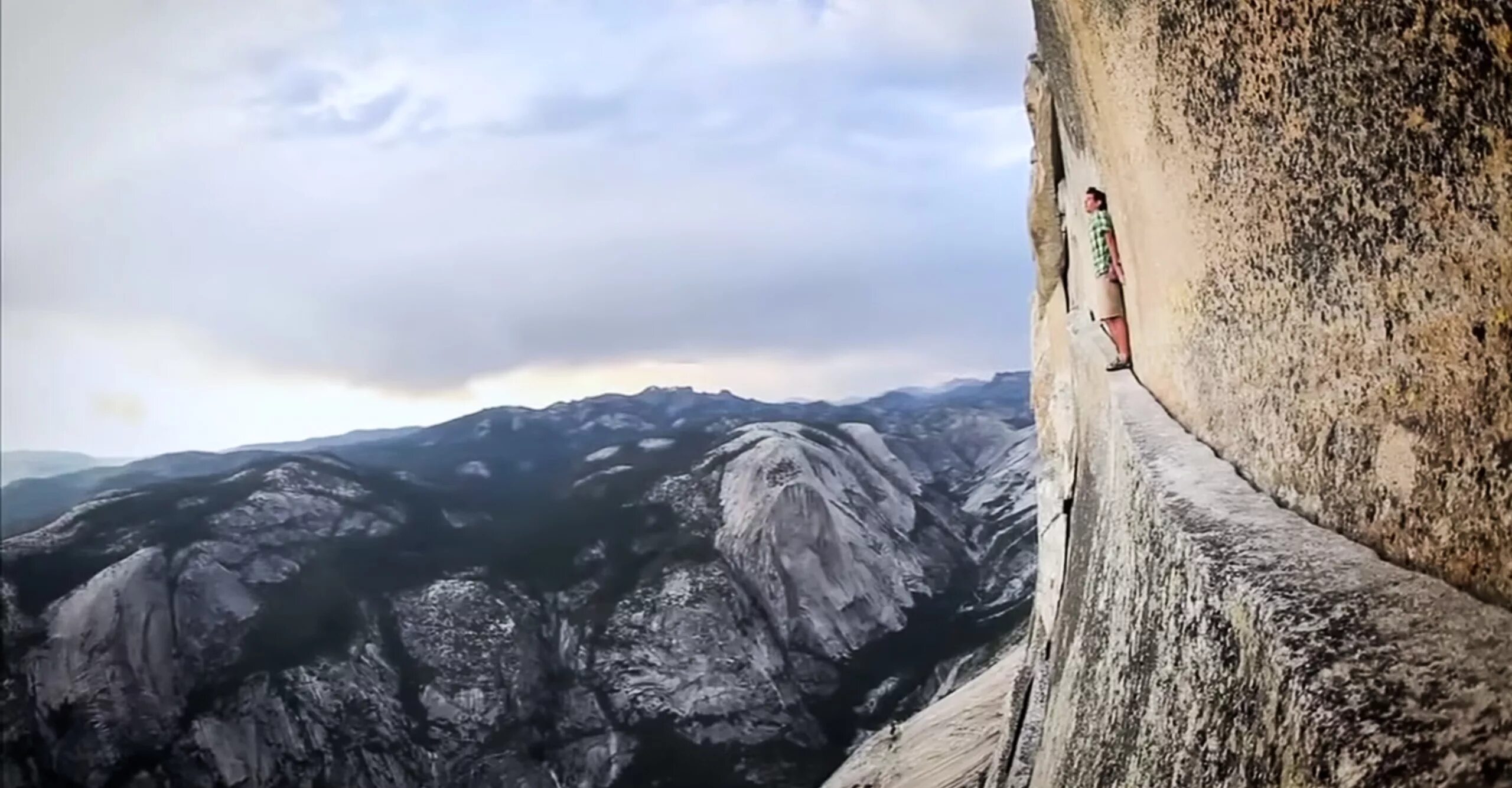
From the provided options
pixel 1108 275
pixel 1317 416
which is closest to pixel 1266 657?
pixel 1317 416

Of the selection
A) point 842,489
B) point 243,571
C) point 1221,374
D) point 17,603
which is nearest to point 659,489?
point 842,489

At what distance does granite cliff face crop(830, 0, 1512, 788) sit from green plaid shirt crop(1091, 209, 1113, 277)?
294cm

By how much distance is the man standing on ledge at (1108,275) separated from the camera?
12.3 metres

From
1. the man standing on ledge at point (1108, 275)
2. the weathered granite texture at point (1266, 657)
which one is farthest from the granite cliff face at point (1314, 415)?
the man standing on ledge at point (1108, 275)

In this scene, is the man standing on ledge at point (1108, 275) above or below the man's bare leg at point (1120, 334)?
above

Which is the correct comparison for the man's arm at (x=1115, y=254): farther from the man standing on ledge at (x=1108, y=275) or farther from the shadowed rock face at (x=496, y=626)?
the shadowed rock face at (x=496, y=626)

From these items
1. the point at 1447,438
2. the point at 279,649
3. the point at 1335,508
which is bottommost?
the point at 279,649

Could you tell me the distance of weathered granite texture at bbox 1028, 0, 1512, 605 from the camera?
158 inches

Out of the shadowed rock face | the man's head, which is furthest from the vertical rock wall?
the shadowed rock face

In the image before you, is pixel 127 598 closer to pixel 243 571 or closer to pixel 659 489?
pixel 243 571

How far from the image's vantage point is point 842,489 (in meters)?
107

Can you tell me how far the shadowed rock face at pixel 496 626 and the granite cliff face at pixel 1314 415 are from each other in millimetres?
69356

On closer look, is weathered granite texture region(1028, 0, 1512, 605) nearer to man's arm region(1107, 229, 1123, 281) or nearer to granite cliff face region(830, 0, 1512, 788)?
granite cliff face region(830, 0, 1512, 788)

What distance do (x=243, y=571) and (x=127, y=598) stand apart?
11083 mm
